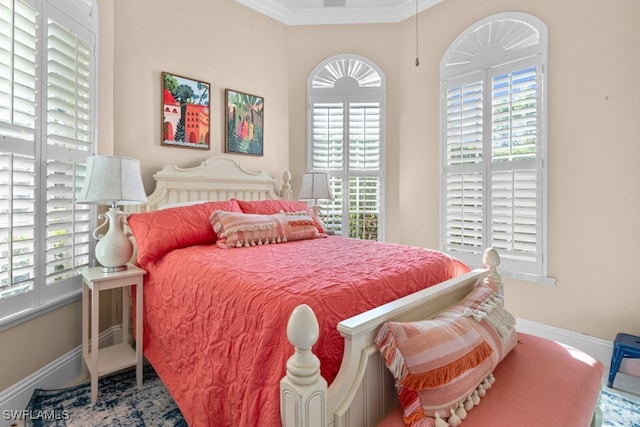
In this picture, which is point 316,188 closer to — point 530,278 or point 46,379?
point 530,278

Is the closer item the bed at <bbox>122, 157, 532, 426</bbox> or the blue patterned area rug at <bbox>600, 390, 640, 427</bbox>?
the bed at <bbox>122, 157, 532, 426</bbox>

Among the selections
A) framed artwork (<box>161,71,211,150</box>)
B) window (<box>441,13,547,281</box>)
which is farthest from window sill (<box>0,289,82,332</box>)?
window (<box>441,13,547,281</box>)

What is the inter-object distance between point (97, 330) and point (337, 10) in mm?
3733

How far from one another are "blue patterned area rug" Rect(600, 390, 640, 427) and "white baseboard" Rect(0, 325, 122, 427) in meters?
3.11

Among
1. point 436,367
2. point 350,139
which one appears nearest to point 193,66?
point 350,139

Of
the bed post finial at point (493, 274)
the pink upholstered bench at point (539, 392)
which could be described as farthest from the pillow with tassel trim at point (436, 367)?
the bed post finial at point (493, 274)

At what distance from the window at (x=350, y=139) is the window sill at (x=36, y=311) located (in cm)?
241

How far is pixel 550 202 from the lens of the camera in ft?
8.86

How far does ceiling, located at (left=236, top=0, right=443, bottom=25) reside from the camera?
362cm

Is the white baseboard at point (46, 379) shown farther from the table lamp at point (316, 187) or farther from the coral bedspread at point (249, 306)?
the table lamp at point (316, 187)

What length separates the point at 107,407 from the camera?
1861mm

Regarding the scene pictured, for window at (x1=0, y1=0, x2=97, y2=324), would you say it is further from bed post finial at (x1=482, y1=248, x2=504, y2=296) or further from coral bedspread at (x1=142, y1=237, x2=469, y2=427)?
bed post finial at (x1=482, y1=248, x2=504, y2=296)

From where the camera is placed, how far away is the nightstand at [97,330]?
1.87m

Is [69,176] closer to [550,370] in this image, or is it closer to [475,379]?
[475,379]
